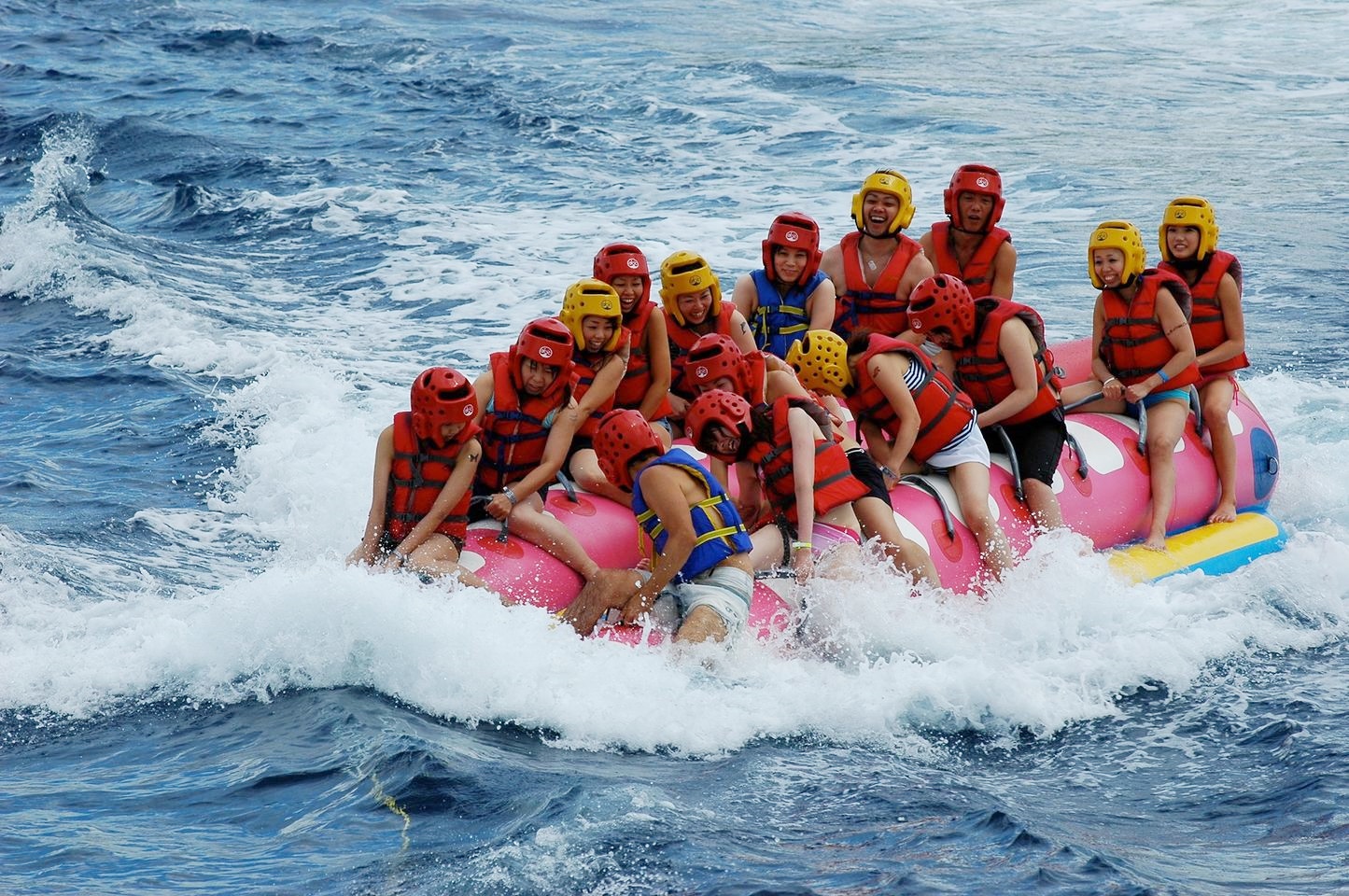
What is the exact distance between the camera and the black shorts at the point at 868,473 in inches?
228

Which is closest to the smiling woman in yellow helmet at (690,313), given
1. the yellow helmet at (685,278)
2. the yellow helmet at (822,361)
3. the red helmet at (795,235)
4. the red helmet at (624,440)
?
the yellow helmet at (685,278)

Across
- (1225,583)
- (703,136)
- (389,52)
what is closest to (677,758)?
(1225,583)

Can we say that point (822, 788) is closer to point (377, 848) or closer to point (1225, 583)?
point (377, 848)

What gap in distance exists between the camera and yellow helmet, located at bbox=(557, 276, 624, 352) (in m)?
5.88

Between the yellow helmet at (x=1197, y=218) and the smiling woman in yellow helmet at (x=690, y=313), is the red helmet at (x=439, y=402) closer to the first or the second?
the smiling woman in yellow helmet at (x=690, y=313)

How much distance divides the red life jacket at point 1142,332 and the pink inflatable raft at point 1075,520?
28 centimetres

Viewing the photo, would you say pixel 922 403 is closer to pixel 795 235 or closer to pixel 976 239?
pixel 795 235

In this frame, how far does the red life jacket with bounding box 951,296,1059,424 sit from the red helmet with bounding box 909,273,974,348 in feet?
0.30

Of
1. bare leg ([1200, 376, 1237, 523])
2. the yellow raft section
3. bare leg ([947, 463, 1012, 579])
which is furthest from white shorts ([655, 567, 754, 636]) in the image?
bare leg ([1200, 376, 1237, 523])

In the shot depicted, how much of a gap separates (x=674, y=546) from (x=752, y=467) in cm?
67

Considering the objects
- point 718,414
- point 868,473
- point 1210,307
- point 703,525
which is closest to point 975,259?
point 1210,307

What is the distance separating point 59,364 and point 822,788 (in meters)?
7.33

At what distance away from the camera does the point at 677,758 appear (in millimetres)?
4750

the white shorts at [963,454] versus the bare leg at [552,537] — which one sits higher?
the white shorts at [963,454]
